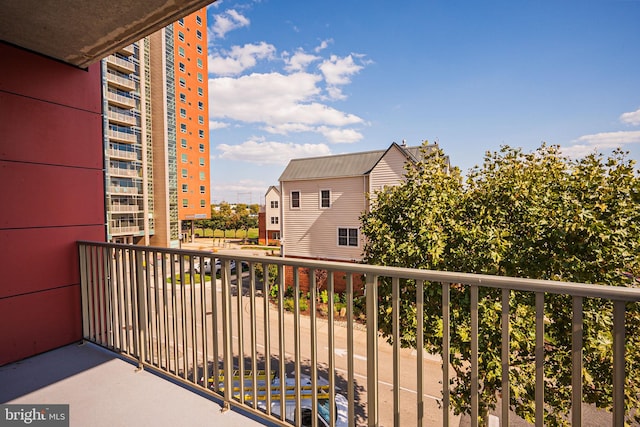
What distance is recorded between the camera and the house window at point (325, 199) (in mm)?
13602

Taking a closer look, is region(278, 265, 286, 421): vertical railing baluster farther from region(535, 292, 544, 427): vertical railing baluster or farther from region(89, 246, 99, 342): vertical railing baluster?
region(89, 246, 99, 342): vertical railing baluster

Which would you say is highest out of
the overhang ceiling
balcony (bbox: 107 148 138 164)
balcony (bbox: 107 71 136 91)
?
balcony (bbox: 107 71 136 91)

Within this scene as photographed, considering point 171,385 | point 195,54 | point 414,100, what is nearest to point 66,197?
point 171,385

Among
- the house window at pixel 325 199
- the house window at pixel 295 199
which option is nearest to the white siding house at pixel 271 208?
the house window at pixel 295 199

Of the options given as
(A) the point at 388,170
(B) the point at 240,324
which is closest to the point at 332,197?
(A) the point at 388,170

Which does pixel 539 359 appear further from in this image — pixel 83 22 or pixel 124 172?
pixel 124 172

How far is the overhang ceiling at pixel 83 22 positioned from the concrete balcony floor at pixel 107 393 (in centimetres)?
222

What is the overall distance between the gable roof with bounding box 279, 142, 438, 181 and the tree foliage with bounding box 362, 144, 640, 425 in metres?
6.80

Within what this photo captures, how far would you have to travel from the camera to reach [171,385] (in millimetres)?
1931

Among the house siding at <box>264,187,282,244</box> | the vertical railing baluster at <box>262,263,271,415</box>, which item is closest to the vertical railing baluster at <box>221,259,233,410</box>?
the vertical railing baluster at <box>262,263,271,415</box>

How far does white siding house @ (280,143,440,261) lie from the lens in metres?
12.4

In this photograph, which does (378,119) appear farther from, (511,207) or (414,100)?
(511,207)

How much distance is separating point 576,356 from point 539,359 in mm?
101

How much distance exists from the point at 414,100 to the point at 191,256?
44.5 ft
